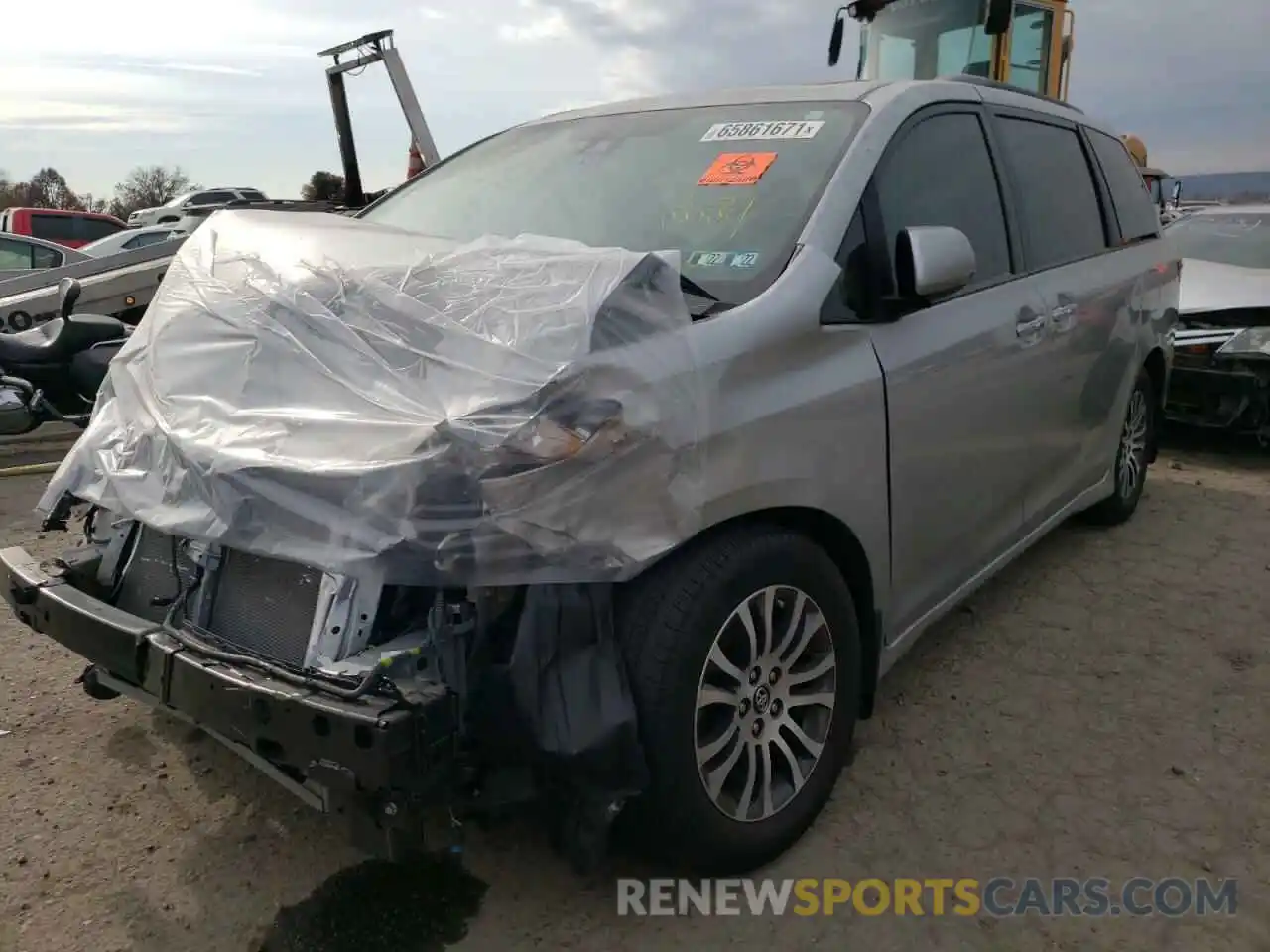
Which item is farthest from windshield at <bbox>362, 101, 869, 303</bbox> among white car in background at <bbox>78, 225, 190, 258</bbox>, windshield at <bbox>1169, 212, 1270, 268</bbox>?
white car in background at <bbox>78, 225, 190, 258</bbox>

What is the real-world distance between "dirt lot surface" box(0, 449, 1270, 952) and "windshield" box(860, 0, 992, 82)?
A: 605 centimetres

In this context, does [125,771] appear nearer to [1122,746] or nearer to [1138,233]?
[1122,746]

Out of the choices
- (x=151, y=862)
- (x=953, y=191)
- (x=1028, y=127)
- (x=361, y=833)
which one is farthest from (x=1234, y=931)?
(x=1028, y=127)

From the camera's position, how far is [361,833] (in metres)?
2.05

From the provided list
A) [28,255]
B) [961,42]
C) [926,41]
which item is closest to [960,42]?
[961,42]

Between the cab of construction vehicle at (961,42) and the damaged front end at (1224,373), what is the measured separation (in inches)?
113

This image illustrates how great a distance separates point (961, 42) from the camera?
28.4 ft

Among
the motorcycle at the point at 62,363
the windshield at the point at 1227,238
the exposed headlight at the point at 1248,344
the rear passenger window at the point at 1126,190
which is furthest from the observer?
the windshield at the point at 1227,238

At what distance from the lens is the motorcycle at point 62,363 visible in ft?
21.1

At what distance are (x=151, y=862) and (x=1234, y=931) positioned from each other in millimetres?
2618

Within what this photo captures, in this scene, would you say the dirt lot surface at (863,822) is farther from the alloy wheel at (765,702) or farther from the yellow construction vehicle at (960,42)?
the yellow construction vehicle at (960,42)

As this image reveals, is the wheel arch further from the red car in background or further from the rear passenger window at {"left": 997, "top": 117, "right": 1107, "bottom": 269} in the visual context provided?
the red car in background

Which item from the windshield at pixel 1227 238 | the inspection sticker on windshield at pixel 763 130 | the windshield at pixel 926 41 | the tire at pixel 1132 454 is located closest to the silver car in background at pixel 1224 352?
the windshield at pixel 1227 238

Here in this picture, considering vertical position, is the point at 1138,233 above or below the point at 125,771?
above
